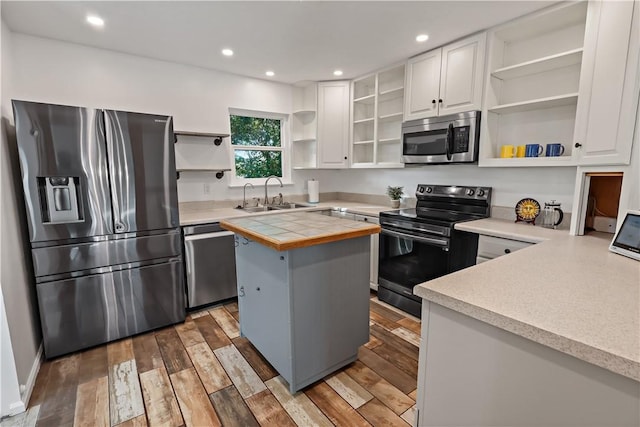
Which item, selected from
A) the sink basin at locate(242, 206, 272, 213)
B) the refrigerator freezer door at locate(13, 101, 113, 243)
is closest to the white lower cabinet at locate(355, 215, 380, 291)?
the sink basin at locate(242, 206, 272, 213)

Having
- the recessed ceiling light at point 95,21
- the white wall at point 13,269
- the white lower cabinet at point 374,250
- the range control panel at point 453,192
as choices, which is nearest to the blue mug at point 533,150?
the range control panel at point 453,192

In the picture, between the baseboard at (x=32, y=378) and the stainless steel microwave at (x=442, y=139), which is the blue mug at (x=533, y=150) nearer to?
the stainless steel microwave at (x=442, y=139)

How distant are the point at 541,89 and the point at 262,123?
2.93 metres

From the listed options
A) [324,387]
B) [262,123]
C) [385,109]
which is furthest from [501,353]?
[262,123]

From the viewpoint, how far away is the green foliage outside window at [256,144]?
369 cm

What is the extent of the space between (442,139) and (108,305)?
10.3 feet

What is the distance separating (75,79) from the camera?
266cm

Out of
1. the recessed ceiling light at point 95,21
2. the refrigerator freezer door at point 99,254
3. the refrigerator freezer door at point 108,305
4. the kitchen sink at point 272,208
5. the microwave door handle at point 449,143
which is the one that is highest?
the recessed ceiling light at point 95,21

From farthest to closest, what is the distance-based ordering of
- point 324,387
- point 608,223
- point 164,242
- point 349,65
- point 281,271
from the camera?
point 349,65
point 164,242
point 608,223
point 324,387
point 281,271

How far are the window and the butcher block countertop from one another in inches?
67.0

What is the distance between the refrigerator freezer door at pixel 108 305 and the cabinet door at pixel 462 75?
9.24 feet

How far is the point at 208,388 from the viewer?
1879 mm

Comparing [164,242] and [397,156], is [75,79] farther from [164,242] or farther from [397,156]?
[397,156]

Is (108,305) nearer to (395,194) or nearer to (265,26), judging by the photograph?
(265,26)
